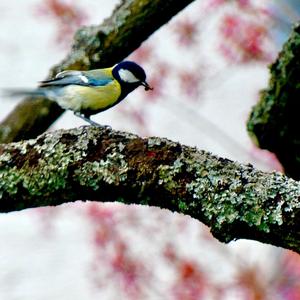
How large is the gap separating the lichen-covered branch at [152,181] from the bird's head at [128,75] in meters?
0.36

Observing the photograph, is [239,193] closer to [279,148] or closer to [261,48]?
[279,148]

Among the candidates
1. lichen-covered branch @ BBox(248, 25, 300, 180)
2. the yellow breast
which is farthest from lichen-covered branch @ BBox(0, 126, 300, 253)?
lichen-covered branch @ BBox(248, 25, 300, 180)

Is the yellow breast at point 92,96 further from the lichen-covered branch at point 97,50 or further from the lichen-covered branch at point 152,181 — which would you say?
the lichen-covered branch at point 97,50

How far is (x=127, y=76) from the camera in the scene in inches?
69.5

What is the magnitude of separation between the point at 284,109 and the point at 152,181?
0.68 m

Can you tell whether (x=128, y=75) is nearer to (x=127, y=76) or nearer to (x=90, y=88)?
(x=127, y=76)

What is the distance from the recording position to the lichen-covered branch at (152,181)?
1.29 meters

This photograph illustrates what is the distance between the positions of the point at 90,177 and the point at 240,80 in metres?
5.25

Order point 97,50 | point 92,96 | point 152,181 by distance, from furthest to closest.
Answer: point 97,50 < point 92,96 < point 152,181

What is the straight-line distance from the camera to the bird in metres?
1.69

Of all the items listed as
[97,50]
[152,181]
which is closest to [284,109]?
[97,50]

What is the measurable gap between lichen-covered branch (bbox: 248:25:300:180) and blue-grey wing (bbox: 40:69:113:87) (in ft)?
1.27

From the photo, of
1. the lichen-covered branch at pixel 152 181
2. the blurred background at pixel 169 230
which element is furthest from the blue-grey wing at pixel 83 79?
the blurred background at pixel 169 230

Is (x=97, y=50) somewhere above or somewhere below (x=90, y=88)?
below
